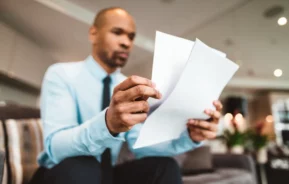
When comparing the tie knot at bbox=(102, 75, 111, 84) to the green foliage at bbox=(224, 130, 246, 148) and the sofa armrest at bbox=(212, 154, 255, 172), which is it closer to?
the sofa armrest at bbox=(212, 154, 255, 172)

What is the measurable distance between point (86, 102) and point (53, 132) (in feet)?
0.59

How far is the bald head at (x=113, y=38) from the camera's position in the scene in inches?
30.0

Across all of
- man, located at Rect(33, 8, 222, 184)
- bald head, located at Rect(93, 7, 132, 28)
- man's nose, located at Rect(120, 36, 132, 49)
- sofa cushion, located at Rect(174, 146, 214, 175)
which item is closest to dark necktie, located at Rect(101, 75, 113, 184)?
man, located at Rect(33, 8, 222, 184)

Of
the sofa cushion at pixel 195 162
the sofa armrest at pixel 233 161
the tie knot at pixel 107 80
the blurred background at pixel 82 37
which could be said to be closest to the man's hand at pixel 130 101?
the tie knot at pixel 107 80

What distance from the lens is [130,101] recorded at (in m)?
0.37

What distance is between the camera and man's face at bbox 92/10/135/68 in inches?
30.0

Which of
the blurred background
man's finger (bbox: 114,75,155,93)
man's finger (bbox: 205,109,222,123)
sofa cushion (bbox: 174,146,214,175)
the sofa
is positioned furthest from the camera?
the blurred background

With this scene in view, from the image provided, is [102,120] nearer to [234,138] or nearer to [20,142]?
[20,142]

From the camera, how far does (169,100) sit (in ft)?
1.34

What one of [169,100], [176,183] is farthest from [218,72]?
[176,183]

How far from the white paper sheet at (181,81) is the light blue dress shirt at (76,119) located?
9 cm

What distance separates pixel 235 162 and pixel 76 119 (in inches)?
61.1

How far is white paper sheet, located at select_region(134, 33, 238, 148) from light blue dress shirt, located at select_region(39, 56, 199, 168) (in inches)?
3.6

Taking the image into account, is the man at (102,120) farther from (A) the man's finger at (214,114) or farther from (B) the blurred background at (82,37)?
(B) the blurred background at (82,37)
